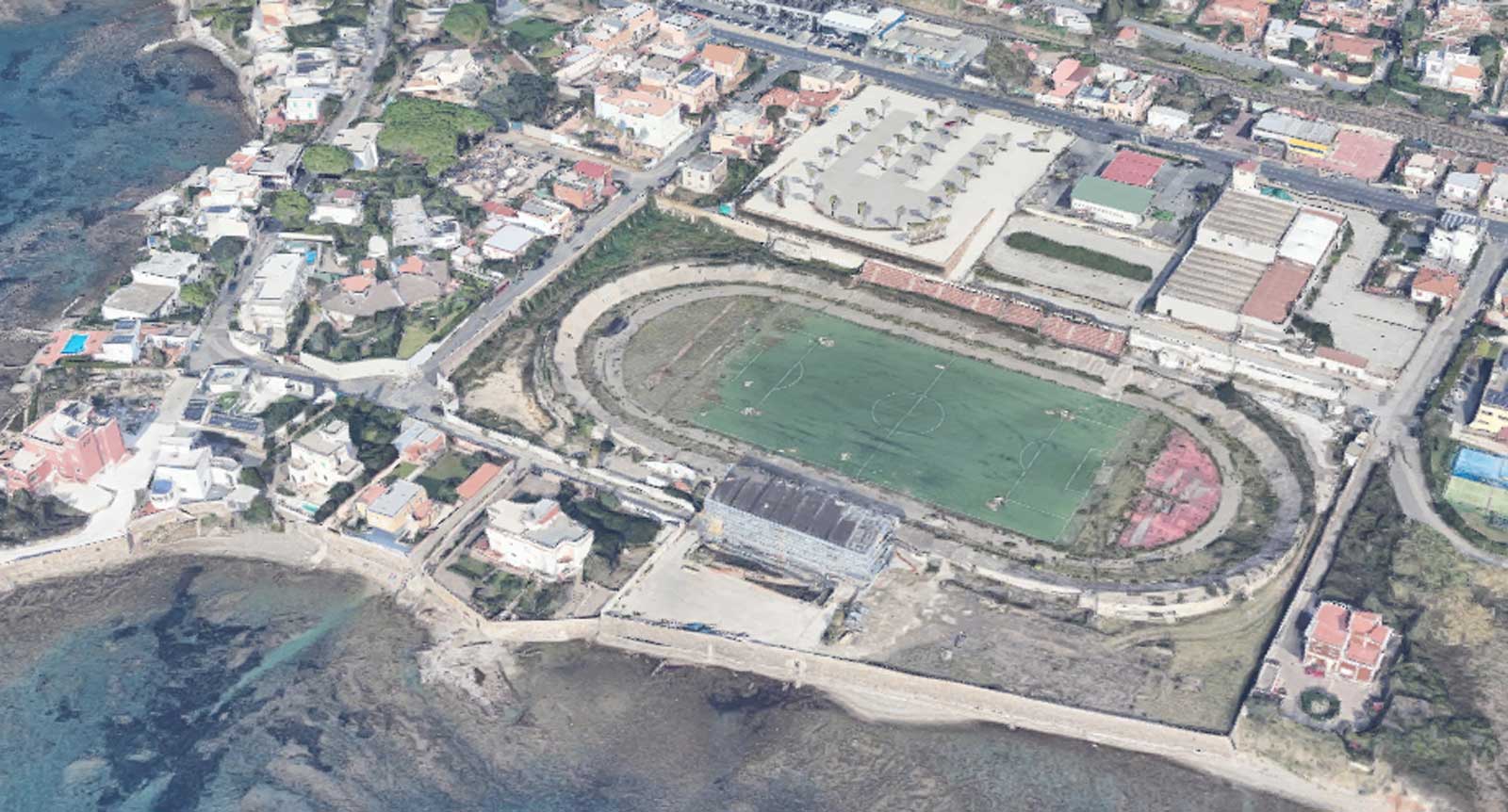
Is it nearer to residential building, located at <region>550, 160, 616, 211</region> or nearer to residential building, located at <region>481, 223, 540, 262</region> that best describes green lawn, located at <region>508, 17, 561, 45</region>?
residential building, located at <region>550, 160, 616, 211</region>

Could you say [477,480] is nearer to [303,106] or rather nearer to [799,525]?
[799,525]

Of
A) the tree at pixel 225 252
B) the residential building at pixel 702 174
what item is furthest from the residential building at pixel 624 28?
the tree at pixel 225 252

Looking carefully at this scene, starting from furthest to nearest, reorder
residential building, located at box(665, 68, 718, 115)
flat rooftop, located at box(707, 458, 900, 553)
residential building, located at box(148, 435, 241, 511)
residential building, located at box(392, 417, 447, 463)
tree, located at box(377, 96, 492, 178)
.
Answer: residential building, located at box(665, 68, 718, 115) → tree, located at box(377, 96, 492, 178) → residential building, located at box(392, 417, 447, 463) → residential building, located at box(148, 435, 241, 511) → flat rooftop, located at box(707, 458, 900, 553)

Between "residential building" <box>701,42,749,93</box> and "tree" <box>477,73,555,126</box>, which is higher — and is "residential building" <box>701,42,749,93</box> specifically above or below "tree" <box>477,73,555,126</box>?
above

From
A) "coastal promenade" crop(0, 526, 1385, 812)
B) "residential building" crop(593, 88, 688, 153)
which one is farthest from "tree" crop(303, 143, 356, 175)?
"coastal promenade" crop(0, 526, 1385, 812)

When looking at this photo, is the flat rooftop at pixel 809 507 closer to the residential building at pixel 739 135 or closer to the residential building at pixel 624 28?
the residential building at pixel 739 135

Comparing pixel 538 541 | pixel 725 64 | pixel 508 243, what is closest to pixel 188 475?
pixel 538 541
